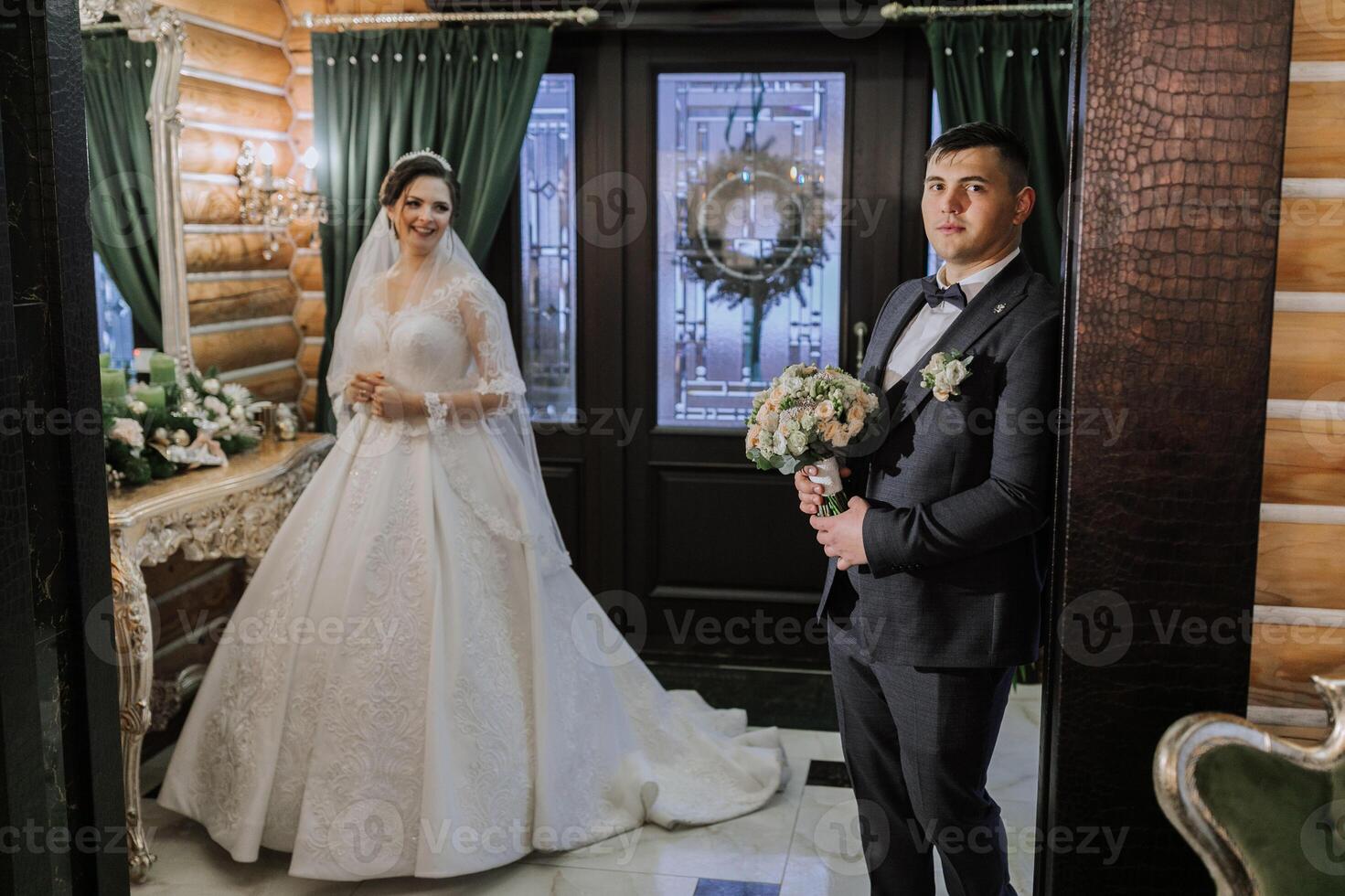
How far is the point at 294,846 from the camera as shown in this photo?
9.44ft

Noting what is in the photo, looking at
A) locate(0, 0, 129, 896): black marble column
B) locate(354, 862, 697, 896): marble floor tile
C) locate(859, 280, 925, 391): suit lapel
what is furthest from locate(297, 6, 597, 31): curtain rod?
Answer: locate(354, 862, 697, 896): marble floor tile

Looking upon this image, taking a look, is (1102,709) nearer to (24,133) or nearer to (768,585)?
(24,133)

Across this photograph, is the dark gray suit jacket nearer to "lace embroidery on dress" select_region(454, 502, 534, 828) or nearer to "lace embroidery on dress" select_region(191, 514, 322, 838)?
"lace embroidery on dress" select_region(454, 502, 534, 828)

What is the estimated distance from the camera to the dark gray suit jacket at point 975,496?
2.01m

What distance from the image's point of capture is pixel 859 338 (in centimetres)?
435

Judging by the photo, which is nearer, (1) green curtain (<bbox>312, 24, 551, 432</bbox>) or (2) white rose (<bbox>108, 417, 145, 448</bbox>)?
(2) white rose (<bbox>108, 417, 145, 448</bbox>)

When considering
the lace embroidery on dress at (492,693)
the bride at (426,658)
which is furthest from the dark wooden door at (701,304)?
the lace embroidery on dress at (492,693)

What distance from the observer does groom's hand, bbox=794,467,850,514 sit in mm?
2230

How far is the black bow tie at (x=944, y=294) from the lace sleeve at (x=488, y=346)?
136 centimetres

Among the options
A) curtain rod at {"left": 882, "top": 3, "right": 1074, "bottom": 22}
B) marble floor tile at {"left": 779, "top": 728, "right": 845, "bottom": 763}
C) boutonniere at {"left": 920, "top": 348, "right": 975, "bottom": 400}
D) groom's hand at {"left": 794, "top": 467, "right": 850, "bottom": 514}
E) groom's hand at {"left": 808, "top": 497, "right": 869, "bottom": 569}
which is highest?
curtain rod at {"left": 882, "top": 3, "right": 1074, "bottom": 22}

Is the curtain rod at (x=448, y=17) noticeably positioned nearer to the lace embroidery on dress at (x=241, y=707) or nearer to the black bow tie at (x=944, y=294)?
the lace embroidery on dress at (x=241, y=707)

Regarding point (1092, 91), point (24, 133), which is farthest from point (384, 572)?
point (1092, 91)

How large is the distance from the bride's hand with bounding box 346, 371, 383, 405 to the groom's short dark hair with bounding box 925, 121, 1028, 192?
1698 mm

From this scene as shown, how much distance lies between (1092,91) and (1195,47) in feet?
0.41
